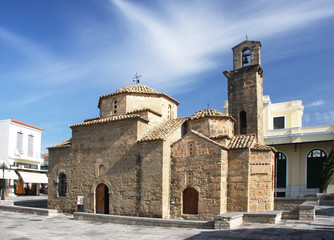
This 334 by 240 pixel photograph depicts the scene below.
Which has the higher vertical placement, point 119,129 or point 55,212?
point 119,129

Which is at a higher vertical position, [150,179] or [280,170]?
[150,179]

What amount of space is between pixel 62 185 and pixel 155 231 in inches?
297

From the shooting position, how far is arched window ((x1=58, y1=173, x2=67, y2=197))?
606 inches

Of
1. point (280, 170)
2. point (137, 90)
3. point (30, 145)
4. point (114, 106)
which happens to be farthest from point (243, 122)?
point (30, 145)

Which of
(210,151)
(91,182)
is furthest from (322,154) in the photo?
(91,182)

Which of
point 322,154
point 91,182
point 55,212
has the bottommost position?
point 55,212

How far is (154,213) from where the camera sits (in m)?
12.3

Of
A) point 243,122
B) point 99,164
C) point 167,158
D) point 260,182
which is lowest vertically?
point 260,182

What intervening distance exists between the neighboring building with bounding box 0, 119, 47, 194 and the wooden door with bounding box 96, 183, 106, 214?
1394 cm

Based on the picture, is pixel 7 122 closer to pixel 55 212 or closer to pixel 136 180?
pixel 55 212

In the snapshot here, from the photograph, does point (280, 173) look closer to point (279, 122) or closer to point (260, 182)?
point (279, 122)

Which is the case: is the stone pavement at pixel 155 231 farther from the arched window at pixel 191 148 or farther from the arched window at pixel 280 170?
the arched window at pixel 280 170

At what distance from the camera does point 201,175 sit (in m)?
12.2

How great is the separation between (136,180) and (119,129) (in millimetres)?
2441
